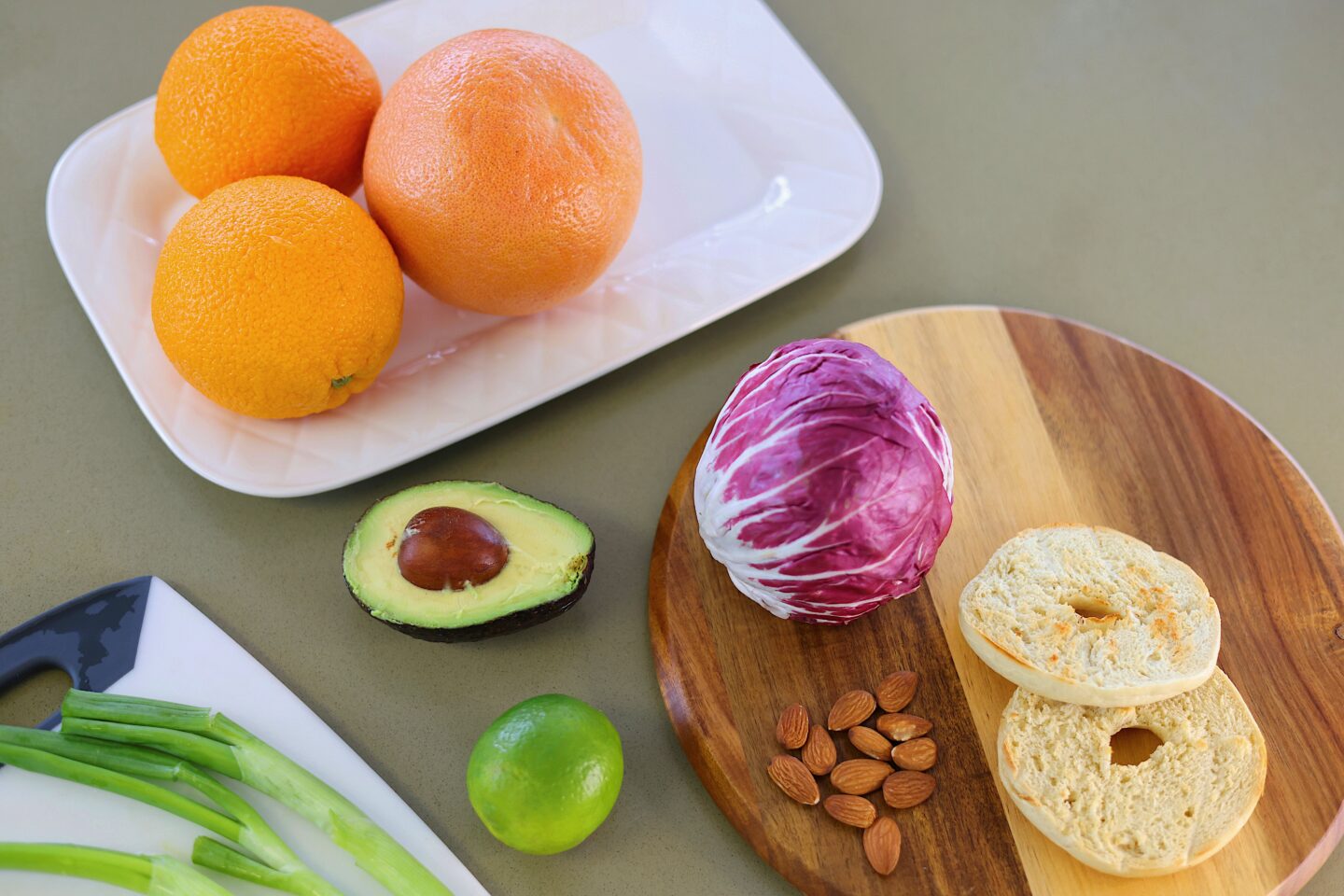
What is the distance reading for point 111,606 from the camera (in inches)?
→ 47.9

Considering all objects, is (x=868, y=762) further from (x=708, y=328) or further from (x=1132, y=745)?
(x=708, y=328)

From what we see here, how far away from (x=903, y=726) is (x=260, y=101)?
1032 mm

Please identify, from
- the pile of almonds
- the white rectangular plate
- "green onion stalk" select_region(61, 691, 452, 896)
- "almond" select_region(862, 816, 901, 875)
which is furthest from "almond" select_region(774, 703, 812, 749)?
the white rectangular plate

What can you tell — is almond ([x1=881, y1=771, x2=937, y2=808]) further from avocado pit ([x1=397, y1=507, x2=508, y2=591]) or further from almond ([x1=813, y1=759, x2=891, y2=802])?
avocado pit ([x1=397, y1=507, x2=508, y2=591])

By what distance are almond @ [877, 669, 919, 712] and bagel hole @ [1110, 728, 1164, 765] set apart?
0.69 ft

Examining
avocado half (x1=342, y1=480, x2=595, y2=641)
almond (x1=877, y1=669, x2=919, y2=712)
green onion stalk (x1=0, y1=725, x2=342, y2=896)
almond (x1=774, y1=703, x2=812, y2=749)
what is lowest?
green onion stalk (x1=0, y1=725, x2=342, y2=896)

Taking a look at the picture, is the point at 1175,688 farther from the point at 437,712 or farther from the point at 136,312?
the point at 136,312

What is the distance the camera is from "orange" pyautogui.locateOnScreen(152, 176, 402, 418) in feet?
3.79

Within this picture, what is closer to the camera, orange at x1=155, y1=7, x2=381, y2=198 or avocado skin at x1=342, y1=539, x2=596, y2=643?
avocado skin at x1=342, y1=539, x2=596, y2=643

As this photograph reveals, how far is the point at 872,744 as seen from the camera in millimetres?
1140

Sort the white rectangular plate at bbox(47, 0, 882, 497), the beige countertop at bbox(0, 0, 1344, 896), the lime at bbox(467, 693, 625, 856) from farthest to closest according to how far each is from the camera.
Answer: the white rectangular plate at bbox(47, 0, 882, 497), the beige countertop at bbox(0, 0, 1344, 896), the lime at bbox(467, 693, 625, 856)

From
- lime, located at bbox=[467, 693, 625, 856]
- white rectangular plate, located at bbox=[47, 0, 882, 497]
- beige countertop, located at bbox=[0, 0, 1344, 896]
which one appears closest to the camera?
lime, located at bbox=[467, 693, 625, 856]

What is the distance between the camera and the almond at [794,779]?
111cm

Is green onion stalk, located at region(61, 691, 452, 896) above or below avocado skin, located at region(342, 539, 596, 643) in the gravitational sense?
below
